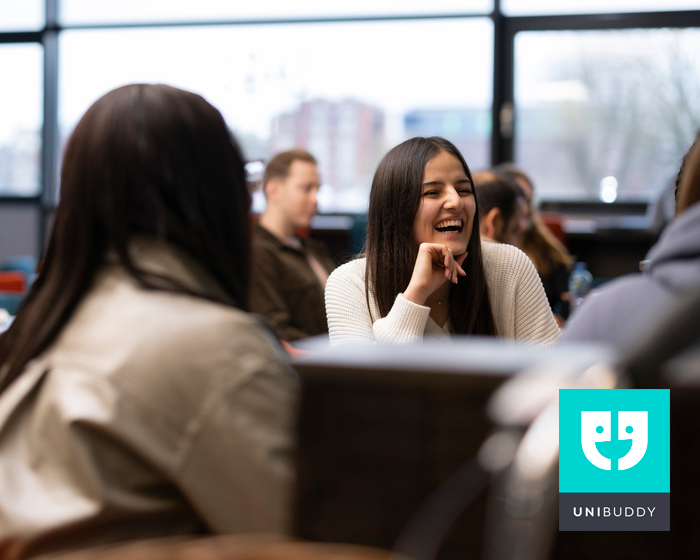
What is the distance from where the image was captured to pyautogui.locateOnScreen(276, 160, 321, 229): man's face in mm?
3859

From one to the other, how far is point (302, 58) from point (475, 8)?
5.07ft

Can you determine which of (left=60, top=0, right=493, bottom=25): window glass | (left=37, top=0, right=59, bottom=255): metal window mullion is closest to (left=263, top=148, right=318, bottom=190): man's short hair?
(left=60, top=0, right=493, bottom=25): window glass

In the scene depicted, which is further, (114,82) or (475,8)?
(114,82)

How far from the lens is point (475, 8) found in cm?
657

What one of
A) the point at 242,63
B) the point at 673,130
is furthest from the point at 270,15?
the point at 673,130

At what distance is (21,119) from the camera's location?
7.46 meters

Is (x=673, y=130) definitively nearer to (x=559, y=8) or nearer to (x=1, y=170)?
(x=559, y=8)

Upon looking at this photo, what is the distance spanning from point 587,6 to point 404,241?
5.05 metres

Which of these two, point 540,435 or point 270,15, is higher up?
point 270,15

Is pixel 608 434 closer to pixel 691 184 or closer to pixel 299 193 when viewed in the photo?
pixel 691 184

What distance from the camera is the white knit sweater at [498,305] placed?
206 centimetres

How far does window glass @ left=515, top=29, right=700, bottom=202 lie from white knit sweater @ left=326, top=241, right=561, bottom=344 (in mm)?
4550

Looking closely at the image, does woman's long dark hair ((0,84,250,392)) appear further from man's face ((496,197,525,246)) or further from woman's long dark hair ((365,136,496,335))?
man's face ((496,197,525,246))

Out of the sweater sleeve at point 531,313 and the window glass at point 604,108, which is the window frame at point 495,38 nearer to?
the window glass at point 604,108
